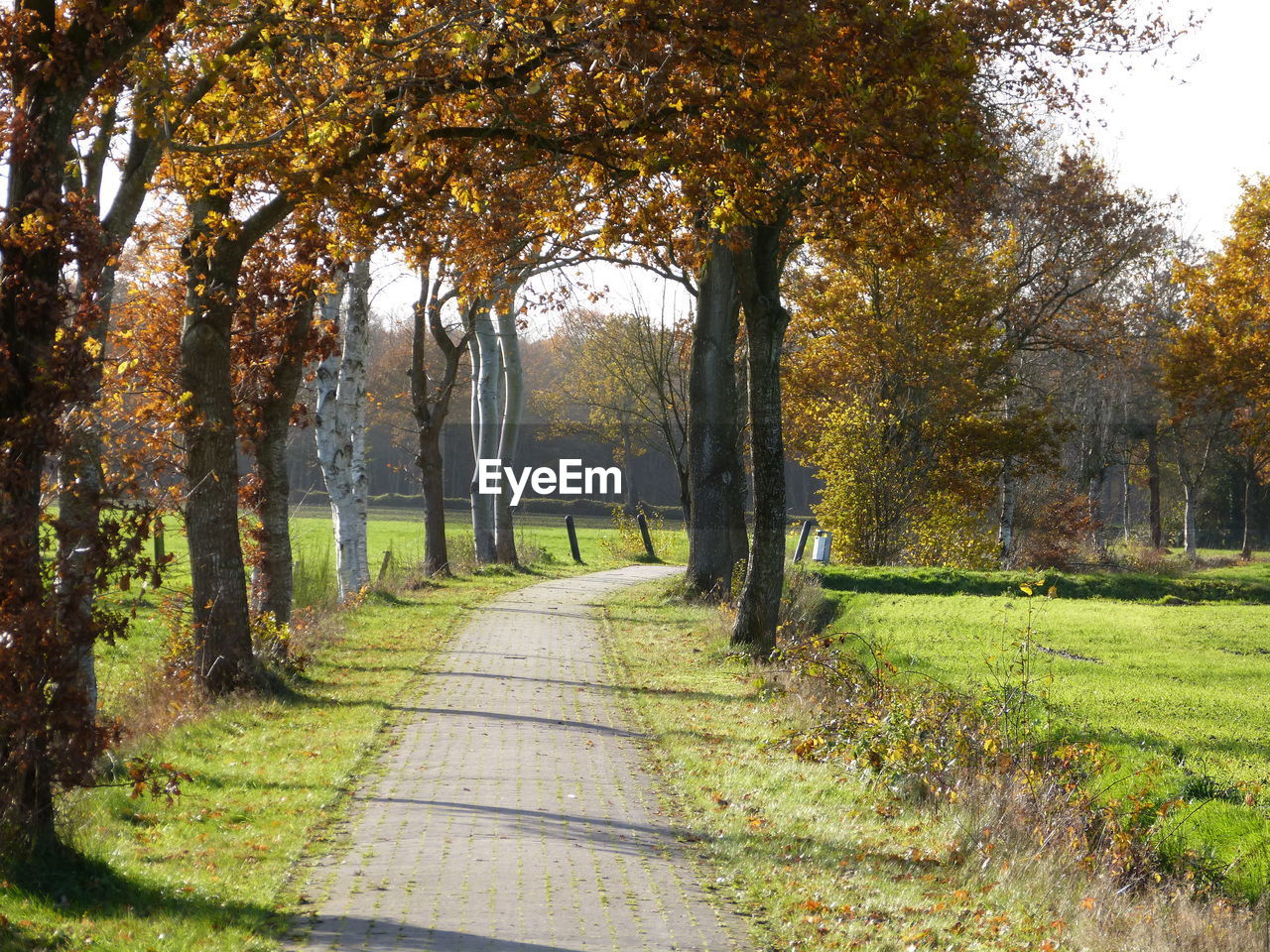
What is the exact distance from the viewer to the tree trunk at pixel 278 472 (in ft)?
49.4

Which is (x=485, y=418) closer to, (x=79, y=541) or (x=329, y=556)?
(x=329, y=556)

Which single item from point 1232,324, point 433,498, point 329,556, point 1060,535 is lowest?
point 1060,535

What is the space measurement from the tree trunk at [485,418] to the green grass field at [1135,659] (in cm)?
1028

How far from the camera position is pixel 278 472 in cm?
1609

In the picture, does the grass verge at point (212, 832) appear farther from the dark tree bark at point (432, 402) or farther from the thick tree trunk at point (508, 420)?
the thick tree trunk at point (508, 420)

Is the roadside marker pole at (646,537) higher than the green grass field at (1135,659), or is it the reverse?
the roadside marker pole at (646,537)

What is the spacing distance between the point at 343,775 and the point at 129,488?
3.33 meters

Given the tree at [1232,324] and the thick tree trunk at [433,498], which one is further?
the tree at [1232,324]

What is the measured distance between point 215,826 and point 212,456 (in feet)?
16.6

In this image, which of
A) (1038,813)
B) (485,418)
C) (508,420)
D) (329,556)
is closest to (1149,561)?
(508,420)

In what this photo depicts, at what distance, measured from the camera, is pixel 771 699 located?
499 inches

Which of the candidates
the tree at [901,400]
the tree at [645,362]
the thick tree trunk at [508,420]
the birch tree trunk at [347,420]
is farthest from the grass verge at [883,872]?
the thick tree trunk at [508,420]

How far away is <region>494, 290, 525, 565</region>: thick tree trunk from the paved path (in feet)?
58.2

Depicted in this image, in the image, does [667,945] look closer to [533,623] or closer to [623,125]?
[623,125]
